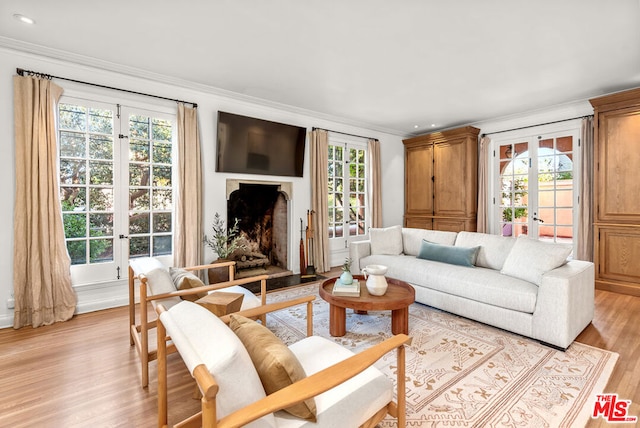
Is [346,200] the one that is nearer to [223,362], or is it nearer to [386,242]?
[386,242]

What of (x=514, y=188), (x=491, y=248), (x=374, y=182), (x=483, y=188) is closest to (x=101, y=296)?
(x=491, y=248)

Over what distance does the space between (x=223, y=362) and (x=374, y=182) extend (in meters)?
5.38

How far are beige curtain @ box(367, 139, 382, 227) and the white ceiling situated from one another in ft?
5.74

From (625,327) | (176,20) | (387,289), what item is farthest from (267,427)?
(625,327)

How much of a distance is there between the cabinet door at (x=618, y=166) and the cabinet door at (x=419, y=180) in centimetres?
256

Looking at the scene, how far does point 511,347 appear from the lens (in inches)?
98.9

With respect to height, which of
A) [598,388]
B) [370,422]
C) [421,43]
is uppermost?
[421,43]

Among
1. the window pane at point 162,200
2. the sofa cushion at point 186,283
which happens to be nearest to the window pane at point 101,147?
the window pane at point 162,200

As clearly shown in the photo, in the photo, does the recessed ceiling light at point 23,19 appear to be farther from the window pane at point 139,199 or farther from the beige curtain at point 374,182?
the beige curtain at point 374,182

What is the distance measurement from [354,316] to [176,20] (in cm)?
321

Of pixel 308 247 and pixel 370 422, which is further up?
pixel 308 247

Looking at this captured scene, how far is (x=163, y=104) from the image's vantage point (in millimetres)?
3768

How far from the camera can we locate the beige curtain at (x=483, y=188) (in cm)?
553

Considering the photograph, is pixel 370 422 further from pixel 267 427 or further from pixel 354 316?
pixel 354 316
